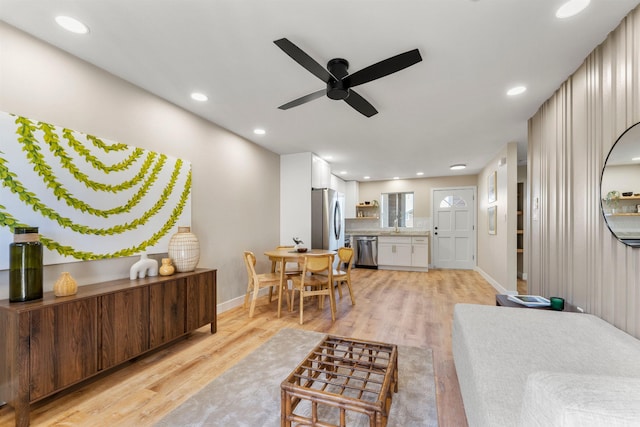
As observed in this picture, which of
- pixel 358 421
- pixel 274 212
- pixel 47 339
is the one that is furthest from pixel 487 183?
pixel 47 339

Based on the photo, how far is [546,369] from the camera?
1.21m

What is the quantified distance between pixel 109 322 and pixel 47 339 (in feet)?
1.13

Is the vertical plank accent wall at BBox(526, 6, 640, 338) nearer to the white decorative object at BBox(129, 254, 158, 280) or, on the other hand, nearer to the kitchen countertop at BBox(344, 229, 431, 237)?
the white decorative object at BBox(129, 254, 158, 280)

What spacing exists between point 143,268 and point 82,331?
2.24 ft

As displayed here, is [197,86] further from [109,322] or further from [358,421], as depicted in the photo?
[358,421]

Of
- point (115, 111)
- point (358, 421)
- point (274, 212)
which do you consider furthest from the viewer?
point (274, 212)

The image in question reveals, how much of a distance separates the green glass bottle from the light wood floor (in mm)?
721

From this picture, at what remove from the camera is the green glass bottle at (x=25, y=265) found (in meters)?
1.63

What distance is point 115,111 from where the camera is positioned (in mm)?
2361

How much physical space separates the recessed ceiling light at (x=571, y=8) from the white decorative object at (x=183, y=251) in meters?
3.25

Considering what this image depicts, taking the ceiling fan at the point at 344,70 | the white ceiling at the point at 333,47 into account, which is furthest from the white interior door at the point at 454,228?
the ceiling fan at the point at 344,70

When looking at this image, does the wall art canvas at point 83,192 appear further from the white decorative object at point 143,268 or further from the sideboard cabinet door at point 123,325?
the sideboard cabinet door at point 123,325

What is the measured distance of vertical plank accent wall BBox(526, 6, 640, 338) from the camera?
161cm

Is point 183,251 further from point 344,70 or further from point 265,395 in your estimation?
point 344,70
